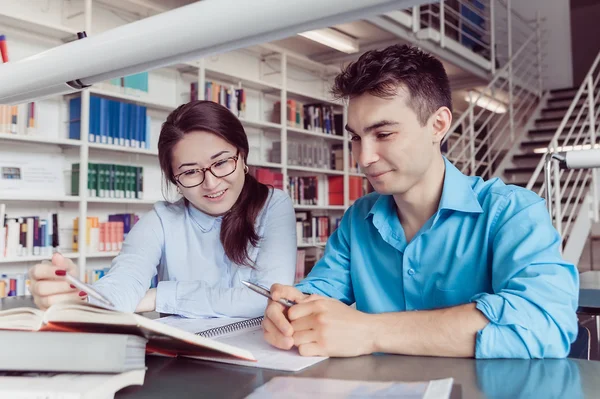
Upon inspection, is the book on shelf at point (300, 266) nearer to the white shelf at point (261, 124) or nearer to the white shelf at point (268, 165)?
the white shelf at point (268, 165)

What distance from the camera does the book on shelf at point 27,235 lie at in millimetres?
3021

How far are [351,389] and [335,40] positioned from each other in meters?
4.40

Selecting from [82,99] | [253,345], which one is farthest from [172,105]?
[253,345]

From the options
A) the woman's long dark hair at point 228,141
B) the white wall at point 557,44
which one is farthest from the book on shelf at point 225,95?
the white wall at point 557,44

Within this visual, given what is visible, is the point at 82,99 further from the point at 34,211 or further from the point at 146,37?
the point at 146,37

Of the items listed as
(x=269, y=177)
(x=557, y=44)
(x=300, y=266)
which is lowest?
(x=300, y=266)

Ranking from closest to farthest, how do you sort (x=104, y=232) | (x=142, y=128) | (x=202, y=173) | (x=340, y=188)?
(x=202, y=173)
(x=104, y=232)
(x=142, y=128)
(x=340, y=188)

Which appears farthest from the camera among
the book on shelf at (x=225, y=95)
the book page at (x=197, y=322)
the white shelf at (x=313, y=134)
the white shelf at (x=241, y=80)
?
the white shelf at (x=313, y=134)

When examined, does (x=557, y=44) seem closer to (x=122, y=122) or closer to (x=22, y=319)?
(x=122, y=122)

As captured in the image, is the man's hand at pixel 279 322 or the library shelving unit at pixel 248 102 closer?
the man's hand at pixel 279 322

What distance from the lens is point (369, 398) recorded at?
1.80ft

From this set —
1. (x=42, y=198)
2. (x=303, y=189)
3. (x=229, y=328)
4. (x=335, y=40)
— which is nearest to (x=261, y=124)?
(x=303, y=189)

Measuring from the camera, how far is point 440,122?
3.56 feet

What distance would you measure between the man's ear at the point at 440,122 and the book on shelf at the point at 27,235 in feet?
8.89
